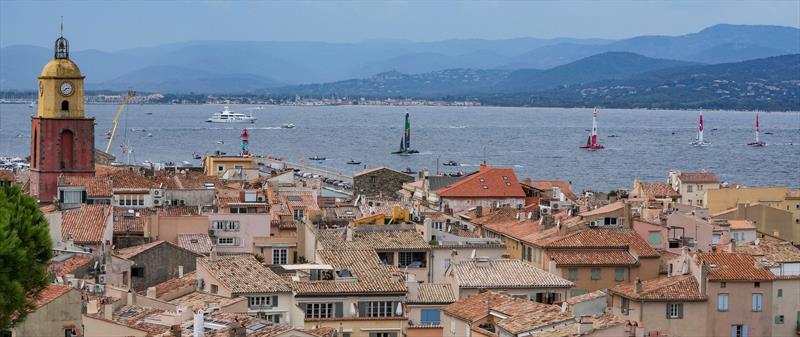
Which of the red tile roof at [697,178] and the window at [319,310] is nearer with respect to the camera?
the window at [319,310]

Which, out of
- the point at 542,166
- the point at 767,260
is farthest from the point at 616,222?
the point at 542,166

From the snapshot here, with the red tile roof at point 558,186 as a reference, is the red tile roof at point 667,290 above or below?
above

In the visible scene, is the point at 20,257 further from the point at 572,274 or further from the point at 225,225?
the point at 572,274

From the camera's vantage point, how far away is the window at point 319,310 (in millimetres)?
32312

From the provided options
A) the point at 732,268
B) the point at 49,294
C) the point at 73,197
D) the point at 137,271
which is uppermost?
the point at 49,294

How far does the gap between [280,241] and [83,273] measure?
26.7ft

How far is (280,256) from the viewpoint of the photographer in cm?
4147

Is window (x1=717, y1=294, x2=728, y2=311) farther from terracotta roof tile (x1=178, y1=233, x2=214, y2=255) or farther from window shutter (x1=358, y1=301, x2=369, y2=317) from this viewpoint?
terracotta roof tile (x1=178, y1=233, x2=214, y2=255)

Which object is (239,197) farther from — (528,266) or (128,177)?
(528,266)

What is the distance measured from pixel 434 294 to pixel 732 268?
679 centimetres

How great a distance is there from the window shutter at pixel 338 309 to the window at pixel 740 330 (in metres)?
9.01

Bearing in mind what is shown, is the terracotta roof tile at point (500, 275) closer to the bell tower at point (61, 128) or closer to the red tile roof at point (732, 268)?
the red tile roof at point (732, 268)

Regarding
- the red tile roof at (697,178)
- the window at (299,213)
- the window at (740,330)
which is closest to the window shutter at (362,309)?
the window at (740,330)

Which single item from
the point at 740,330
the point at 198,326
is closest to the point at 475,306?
the point at 740,330
